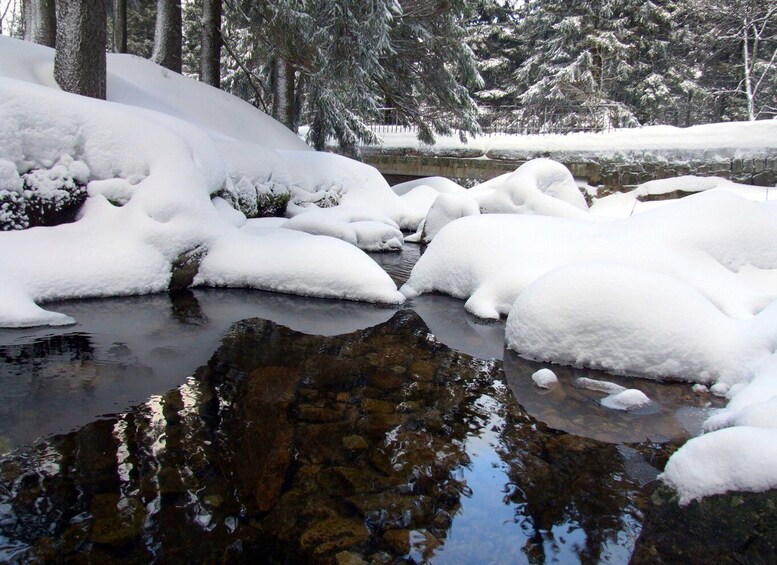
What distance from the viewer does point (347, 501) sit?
8.05ft

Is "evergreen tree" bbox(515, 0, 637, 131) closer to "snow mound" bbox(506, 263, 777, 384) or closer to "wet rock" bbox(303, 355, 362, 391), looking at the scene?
"snow mound" bbox(506, 263, 777, 384)

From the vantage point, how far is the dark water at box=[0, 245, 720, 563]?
7.24 ft

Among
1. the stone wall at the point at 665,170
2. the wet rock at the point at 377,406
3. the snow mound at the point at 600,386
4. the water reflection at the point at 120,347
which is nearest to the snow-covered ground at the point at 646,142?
the stone wall at the point at 665,170

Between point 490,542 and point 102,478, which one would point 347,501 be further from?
point 102,478

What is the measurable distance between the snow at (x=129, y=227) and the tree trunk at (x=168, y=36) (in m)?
5.46

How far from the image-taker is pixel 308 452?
2850 mm

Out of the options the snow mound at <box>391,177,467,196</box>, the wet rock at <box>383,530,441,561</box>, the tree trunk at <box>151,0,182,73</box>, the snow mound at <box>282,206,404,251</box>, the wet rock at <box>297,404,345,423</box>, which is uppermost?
the tree trunk at <box>151,0,182,73</box>

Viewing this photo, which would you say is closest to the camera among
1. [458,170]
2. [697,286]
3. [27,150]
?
[697,286]

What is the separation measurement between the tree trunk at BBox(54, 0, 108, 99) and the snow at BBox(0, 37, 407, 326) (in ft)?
4.63

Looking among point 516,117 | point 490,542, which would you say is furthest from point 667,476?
point 516,117

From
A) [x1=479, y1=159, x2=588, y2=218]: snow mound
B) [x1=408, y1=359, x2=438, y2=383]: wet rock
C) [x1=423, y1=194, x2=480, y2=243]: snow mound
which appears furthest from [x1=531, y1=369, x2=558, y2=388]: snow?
[x1=479, y1=159, x2=588, y2=218]: snow mound

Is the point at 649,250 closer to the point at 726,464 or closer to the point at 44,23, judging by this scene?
the point at 726,464

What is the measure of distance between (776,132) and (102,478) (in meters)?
14.2

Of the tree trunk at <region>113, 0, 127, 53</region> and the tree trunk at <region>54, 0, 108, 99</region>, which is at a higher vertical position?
the tree trunk at <region>113, 0, 127, 53</region>
